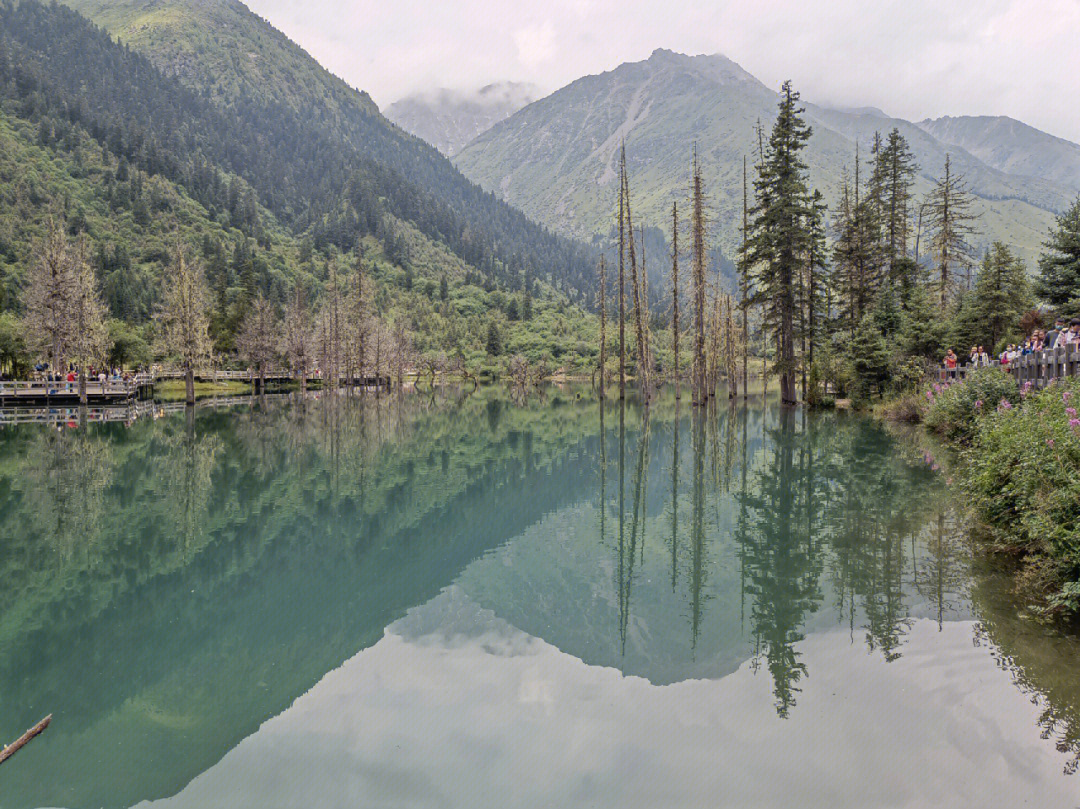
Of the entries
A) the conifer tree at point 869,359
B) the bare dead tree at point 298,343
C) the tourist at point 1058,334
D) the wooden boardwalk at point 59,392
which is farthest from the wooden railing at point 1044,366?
the bare dead tree at point 298,343

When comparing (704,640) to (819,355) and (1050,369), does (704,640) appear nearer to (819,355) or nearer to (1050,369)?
(1050,369)

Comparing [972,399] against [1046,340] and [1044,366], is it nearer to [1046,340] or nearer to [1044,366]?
[1044,366]

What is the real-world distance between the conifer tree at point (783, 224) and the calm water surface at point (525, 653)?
26984mm

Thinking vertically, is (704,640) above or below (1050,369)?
below

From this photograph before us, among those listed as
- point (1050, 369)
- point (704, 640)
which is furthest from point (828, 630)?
point (1050, 369)

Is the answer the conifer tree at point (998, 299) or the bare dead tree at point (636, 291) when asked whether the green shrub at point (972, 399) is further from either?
the bare dead tree at point (636, 291)

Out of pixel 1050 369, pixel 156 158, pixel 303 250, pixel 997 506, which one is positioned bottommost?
pixel 997 506

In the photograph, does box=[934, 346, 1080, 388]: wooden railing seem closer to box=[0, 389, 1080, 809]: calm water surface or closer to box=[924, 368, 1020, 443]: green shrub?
box=[924, 368, 1020, 443]: green shrub

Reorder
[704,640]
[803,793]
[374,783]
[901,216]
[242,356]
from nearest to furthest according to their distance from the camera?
1. [803,793]
2. [374,783]
3. [704,640]
4. [901,216]
5. [242,356]

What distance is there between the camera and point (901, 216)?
53.4m

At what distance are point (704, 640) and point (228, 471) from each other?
59.0 feet

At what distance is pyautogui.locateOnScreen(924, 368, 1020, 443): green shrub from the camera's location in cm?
2147

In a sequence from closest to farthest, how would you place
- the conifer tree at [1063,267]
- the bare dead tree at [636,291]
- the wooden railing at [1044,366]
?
1. the wooden railing at [1044,366]
2. the conifer tree at [1063,267]
3. the bare dead tree at [636,291]

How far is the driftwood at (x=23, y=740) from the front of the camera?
6.01 m
